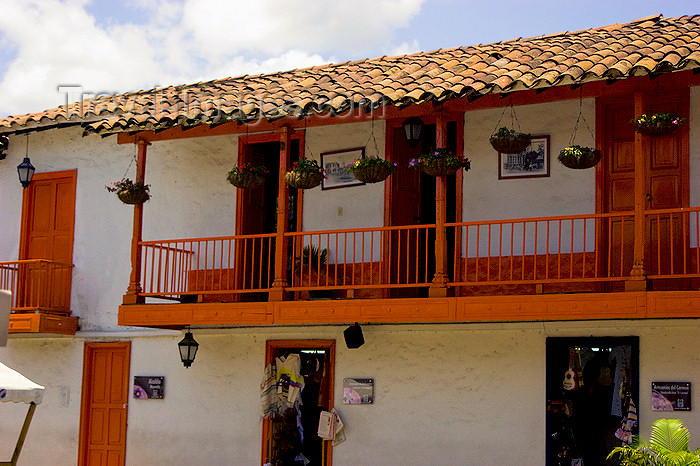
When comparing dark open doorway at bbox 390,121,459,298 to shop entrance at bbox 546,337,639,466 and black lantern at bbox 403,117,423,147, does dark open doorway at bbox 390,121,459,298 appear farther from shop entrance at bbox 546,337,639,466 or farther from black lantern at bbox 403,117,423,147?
shop entrance at bbox 546,337,639,466

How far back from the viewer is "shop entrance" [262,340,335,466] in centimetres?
1391

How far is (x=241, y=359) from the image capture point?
14.4m

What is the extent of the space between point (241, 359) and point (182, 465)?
5.88ft

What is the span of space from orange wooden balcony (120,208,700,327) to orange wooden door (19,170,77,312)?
5.81 ft

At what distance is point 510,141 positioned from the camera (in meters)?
12.0

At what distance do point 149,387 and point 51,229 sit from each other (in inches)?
131

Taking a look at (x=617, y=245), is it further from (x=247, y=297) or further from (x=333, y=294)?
(x=247, y=297)

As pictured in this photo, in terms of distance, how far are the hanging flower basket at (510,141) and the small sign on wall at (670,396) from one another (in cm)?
322

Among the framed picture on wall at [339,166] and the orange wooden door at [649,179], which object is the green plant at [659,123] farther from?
the framed picture on wall at [339,166]

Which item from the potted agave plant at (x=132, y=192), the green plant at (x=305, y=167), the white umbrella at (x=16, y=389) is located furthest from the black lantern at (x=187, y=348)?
the white umbrella at (x=16, y=389)

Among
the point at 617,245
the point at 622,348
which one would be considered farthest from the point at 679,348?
the point at 617,245

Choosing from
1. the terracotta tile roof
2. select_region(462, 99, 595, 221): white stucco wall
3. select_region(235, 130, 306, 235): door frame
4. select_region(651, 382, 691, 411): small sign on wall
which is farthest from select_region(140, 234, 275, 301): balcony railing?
select_region(651, 382, 691, 411): small sign on wall

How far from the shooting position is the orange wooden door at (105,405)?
1509 cm

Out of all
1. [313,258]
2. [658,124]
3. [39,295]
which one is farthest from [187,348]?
[658,124]
